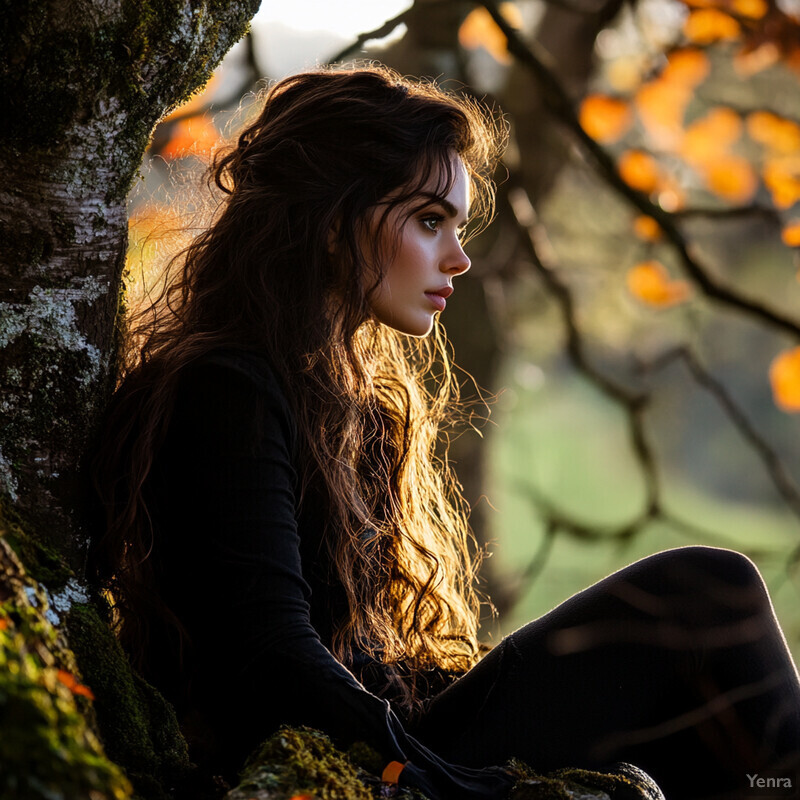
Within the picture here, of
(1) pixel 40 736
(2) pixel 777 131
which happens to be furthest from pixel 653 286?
(1) pixel 40 736

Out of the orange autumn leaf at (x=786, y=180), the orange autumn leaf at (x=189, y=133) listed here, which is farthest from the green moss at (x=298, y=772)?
the orange autumn leaf at (x=786, y=180)

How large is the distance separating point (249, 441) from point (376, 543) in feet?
1.68

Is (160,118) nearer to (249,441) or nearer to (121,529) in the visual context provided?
(249,441)

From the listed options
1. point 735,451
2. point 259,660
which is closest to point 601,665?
point 259,660

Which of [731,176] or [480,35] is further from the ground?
[480,35]

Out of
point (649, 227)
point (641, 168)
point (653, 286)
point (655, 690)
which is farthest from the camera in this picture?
point (653, 286)

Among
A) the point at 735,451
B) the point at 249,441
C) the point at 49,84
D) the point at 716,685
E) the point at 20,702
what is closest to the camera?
the point at 20,702

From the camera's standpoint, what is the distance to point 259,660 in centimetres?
115

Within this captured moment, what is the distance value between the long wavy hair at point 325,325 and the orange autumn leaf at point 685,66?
3513 mm

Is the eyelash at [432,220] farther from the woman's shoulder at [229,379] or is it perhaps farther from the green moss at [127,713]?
the green moss at [127,713]

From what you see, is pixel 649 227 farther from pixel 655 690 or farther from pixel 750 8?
pixel 655 690

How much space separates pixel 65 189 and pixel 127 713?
72 cm

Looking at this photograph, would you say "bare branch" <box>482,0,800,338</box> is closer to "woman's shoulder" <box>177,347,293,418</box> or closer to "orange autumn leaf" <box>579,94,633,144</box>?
"orange autumn leaf" <box>579,94,633,144</box>

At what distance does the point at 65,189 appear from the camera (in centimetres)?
121
